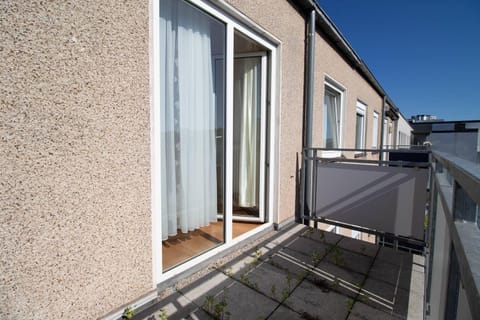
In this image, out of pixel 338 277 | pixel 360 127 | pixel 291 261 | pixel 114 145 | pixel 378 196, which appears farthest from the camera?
pixel 360 127

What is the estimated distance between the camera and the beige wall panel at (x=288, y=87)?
2842mm

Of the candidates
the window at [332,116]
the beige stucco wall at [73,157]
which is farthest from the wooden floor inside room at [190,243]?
the window at [332,116]

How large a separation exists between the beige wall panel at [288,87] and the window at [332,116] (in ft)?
4.93

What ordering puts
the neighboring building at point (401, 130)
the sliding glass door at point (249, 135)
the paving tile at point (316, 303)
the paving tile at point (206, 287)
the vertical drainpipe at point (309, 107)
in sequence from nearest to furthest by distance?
the paving tile at point (316, 303) < the paving tile at point (206, 287) < the sliding glass door at point (249, 135) < the vertical drainpipe at point (309, 107) < the neighboring building at point (401, 130)

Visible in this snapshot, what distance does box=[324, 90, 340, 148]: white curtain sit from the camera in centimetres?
480

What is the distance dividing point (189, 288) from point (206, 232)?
0.61 meters

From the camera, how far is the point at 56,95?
1144 millimetres

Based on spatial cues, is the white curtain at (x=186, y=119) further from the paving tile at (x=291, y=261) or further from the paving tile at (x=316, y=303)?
the paving tile at (x=316, y=303)

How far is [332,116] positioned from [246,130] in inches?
106

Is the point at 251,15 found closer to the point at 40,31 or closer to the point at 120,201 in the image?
the point at 40,31

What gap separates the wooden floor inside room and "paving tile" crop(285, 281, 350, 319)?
0.87 meters

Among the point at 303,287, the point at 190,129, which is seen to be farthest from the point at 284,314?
the point at 190,129

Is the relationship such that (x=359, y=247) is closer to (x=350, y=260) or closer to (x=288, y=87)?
(x=350, y=260)

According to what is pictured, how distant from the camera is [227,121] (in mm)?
2291
